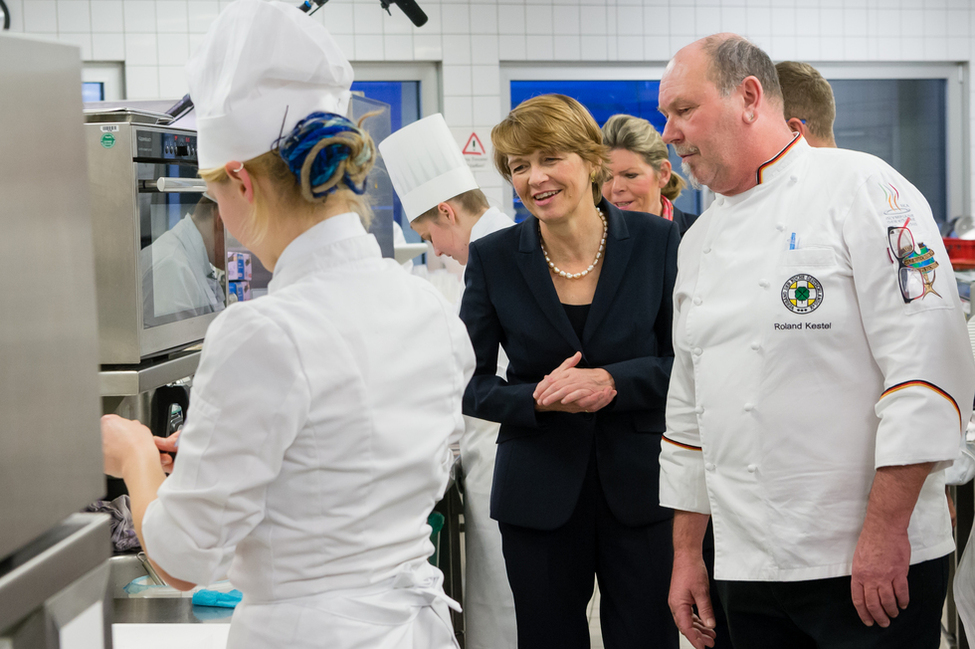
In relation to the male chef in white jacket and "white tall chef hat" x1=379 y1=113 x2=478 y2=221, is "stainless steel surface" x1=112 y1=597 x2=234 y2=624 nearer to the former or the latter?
Answer: the male chef in white jacket

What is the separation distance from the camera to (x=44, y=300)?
59cm

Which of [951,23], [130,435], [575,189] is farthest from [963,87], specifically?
[130,435]

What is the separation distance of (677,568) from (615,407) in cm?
33

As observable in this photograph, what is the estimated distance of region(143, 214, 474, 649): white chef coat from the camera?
0.89 meters

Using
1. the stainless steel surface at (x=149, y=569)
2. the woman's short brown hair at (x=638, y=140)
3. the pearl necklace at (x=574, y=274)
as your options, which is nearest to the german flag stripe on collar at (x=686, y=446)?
the pearl necklace at (x=574, y=274)

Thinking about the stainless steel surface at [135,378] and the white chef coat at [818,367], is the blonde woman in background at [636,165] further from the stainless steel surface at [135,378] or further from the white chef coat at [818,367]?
the stainless steel surface at [135,378]

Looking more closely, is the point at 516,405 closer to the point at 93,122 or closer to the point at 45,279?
the point at 93,122

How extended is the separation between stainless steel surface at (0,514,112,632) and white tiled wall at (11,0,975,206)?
448cm

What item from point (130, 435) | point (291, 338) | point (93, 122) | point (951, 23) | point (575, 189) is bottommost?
point (130, 435)

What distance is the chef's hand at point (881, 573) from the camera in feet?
4.05

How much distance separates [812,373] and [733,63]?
19.8 inches

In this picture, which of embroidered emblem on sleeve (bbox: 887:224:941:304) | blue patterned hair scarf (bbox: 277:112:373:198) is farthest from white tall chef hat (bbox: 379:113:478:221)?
blue patterned hair scarf (bbox: 277:112:373:198)

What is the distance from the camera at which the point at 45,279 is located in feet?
1.94

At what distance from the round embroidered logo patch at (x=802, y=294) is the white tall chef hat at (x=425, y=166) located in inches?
53.5
